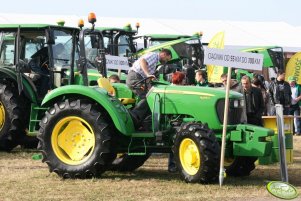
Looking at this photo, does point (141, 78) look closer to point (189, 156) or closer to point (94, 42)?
point (189, 156)

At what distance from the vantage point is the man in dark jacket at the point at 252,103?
38.7 ft

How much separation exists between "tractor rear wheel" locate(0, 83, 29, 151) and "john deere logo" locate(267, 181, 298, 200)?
5626mm

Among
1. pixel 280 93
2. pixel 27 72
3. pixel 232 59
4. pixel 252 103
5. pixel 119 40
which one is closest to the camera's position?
pixel 232 59

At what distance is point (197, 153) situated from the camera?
29.9 ft

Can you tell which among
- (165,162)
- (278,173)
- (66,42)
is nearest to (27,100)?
(66,42)

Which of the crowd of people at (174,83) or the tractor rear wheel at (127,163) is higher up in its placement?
the crowd of people at (174,83)

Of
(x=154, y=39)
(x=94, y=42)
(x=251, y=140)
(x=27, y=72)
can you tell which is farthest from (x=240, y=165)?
(x=154, y=39)

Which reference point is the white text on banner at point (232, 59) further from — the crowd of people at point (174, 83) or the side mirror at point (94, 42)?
the side mirror at point (94, 42)

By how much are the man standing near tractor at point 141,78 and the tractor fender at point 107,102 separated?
0.20 metres

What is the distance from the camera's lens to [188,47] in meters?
21.3

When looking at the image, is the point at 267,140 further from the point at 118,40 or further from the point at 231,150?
the point at 118,40

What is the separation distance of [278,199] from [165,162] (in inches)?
154

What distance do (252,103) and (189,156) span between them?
10.3ft

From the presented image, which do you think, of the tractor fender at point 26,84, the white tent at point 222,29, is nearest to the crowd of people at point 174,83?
the tractor fender at point 26,84
